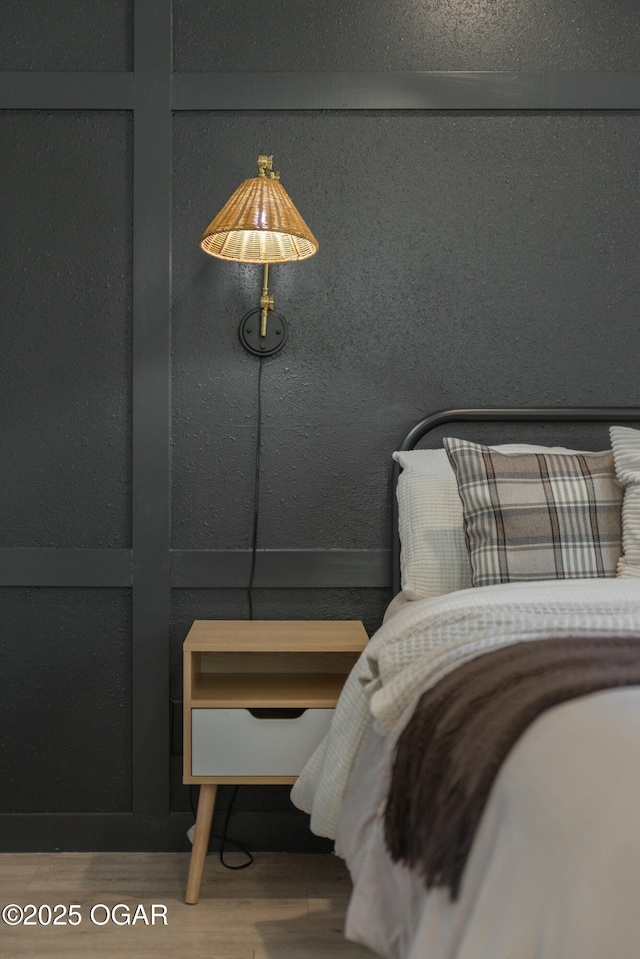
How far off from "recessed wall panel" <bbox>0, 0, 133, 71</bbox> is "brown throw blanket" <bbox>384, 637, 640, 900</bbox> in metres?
1.88

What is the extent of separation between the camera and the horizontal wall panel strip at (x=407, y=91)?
7.30ft

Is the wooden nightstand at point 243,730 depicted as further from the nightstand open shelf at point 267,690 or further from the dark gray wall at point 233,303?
A: the dark gray wall at point 233,303

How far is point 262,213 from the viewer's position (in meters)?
1.94

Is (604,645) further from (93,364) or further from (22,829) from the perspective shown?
(22,829)

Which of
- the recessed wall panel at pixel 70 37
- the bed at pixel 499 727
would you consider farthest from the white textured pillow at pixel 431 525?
Answer: the recessed wall panel at pixel 70 37

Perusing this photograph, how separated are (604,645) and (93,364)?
1.55m

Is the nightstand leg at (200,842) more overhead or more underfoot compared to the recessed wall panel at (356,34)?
more underfoot

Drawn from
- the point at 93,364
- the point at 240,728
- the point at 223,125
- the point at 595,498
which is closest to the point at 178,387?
the point at 93,364

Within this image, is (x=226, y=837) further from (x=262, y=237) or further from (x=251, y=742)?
(x=262, y=237)

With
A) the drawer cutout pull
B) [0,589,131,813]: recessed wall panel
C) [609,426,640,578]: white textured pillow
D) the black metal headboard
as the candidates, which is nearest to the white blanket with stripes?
[609,426,640,578]: white textured pillow

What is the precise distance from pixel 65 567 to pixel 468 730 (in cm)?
146

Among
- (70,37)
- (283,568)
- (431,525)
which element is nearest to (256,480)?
(283,568)

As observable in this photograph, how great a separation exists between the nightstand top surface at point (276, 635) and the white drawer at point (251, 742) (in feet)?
0.48

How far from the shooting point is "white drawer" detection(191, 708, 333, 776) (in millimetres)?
1920
